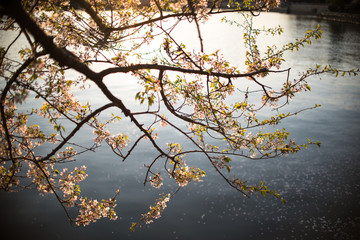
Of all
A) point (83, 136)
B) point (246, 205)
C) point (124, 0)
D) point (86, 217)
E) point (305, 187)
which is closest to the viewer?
point (86, 217)

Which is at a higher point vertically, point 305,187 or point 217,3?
point 217,3

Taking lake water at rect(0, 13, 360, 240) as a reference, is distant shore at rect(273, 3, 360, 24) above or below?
above

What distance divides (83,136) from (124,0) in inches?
406

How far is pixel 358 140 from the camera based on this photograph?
1630 centimetres

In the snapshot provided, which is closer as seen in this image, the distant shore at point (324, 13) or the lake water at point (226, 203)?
the lake water at point (226, 203)

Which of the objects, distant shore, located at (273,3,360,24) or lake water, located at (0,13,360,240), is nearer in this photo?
lake water, located at (0,13,360,240)

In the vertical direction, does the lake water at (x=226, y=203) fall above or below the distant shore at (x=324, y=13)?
below

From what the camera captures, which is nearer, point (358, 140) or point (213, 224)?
point (213, 224)

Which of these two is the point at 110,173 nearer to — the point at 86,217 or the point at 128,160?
the point at 128,160

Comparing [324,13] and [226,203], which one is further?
[324,13]

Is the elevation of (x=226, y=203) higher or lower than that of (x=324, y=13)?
lower

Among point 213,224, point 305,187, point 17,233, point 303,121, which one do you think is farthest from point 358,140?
point 17,233

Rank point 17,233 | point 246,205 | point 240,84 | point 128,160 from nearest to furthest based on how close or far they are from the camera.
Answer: point 17,233 < point 246,205 < point 128,160 < point 240,84

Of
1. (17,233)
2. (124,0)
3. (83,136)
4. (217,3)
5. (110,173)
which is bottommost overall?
(17,233)
